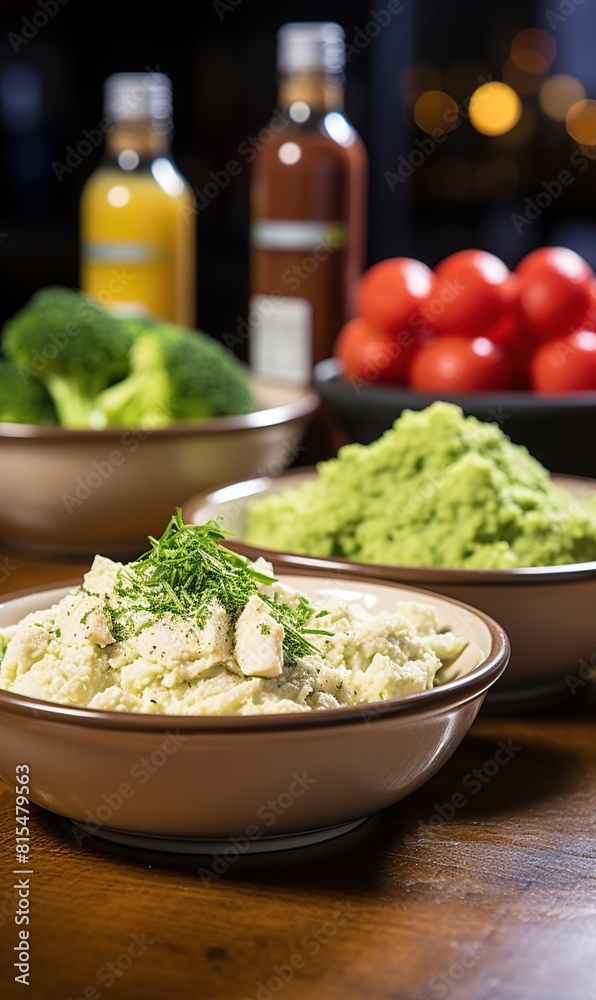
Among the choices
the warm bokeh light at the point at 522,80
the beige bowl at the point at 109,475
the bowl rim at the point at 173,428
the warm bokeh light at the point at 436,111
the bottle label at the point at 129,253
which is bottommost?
the beige bowl at the point at 109,475

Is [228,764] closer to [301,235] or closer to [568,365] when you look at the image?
[568,365]

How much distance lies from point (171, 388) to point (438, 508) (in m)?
0.63

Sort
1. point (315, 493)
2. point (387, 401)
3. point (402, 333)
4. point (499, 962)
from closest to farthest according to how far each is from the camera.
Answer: point (499, 962) < point (315, 493) < point (387, 401) < point (402, 333)

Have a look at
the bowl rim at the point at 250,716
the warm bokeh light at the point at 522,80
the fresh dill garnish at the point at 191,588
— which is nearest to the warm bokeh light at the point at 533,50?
the warm bokeh light at the point at 522,80

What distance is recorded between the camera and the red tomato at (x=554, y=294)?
1786 millimetres

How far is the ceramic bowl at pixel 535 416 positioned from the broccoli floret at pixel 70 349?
0.36m

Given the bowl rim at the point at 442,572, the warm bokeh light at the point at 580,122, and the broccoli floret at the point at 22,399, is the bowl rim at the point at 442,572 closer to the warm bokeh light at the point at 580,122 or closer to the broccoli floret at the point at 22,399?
the broccoli floret at the point at 22,399

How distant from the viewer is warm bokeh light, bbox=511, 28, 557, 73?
4.67m

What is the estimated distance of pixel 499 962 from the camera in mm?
785

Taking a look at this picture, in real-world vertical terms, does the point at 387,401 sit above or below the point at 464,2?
below

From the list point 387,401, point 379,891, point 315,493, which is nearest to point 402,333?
point 387,401

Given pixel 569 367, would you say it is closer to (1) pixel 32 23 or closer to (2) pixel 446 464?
(2) pixel 446 464

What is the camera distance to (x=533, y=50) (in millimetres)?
4703

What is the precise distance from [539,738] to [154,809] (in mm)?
424
